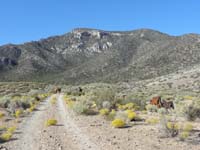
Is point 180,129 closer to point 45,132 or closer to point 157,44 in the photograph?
point 45,132

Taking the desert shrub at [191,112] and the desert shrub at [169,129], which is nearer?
the desert shrub at [169,129]

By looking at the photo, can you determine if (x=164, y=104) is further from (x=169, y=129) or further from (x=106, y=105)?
(x=169, y=129)

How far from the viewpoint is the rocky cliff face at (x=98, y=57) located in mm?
92062

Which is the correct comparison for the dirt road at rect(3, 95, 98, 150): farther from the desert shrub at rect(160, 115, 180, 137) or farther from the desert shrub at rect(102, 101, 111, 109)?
the desert shrub at rect(102, 101, 111, 109)

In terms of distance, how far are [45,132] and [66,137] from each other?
1.75m

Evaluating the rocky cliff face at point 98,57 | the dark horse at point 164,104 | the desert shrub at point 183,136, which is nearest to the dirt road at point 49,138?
the desert shrub at point 183,136

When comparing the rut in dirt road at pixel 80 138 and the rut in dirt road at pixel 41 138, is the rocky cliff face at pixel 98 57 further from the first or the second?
the rut in dirt road at pixel 41 138

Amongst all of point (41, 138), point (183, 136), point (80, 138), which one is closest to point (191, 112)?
point (183, 136)

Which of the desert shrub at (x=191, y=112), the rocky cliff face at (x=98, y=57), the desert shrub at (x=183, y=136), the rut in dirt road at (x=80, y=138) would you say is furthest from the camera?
the rocky cliff face at (x=98, y=57)

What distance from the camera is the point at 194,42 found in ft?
314

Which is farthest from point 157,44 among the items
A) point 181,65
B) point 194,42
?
point 181,65

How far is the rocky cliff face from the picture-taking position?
302ft

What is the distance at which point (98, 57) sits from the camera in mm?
126062

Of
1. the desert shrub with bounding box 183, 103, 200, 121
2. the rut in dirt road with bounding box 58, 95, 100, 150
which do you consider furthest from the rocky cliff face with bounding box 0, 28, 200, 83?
the rut in dirt road with bounding box 58, 95, 100, 150
